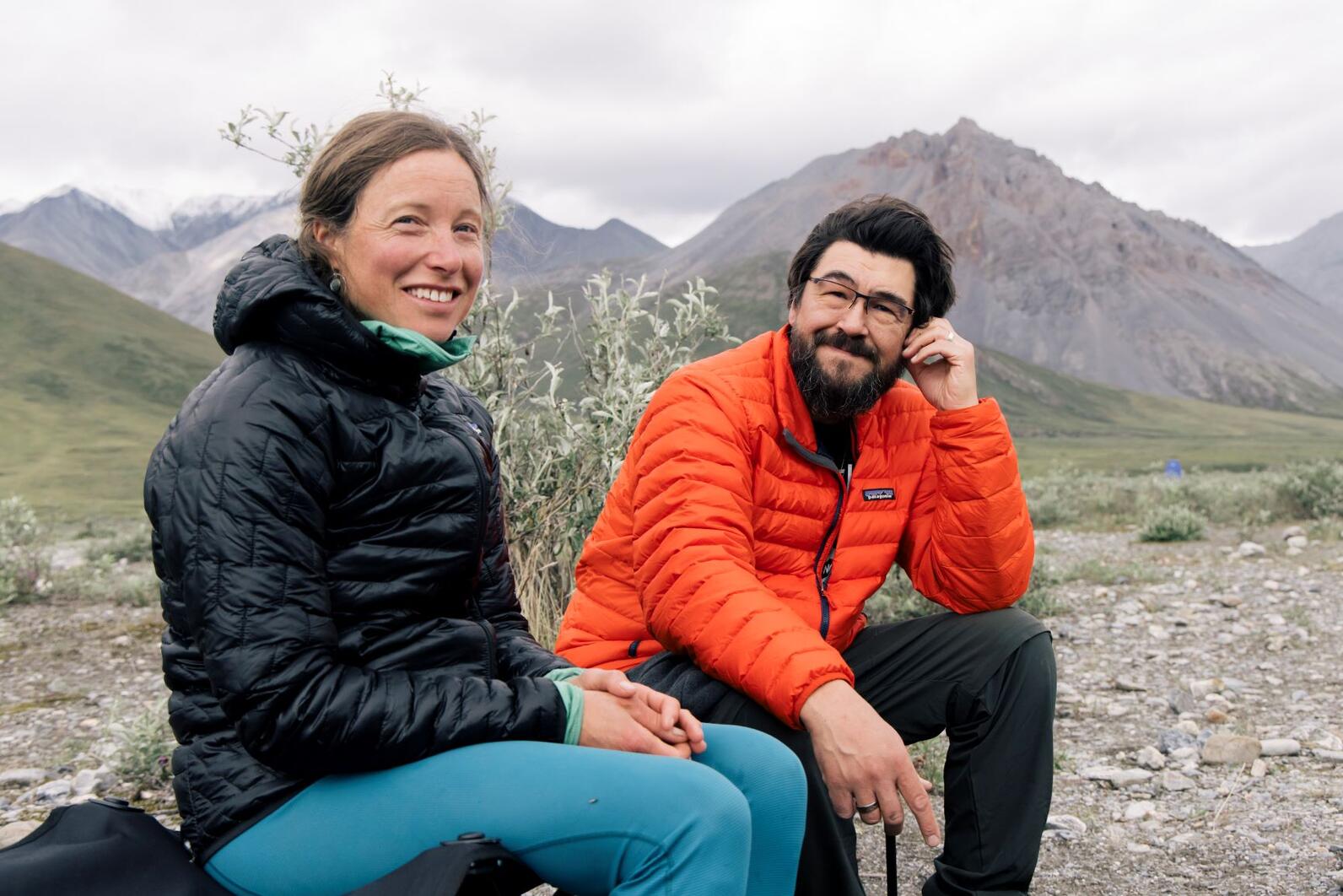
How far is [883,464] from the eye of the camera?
300 centimetres

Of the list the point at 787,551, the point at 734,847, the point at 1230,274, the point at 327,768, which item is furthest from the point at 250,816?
the point at 1230,274

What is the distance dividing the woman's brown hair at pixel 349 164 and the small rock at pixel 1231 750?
4.01 meters

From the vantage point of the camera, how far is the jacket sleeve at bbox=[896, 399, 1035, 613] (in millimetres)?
2926

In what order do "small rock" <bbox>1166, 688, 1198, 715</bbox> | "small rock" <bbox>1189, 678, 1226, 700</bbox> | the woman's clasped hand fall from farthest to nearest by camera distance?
"small rock" <bbox>1189, 678, 1226, 700</bbox> < "small rock" <bbox>1166, 688, 1198, 715</bbox> < the woman's clasped hand

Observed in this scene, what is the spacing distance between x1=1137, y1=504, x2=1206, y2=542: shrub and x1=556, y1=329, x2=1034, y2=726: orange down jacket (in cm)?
771

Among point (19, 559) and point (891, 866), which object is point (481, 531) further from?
point (19, 559)

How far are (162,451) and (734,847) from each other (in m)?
1.18

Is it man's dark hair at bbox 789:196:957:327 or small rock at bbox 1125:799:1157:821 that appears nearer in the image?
man's dark hair at bbox 789:196:957:327

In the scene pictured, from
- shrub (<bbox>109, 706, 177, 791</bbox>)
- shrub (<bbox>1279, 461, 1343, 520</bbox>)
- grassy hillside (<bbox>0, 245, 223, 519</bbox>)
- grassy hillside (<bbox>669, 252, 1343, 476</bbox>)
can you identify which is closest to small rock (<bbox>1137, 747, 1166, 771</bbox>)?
shrub (<bbox>109, 706, 177, 791</bbox>)

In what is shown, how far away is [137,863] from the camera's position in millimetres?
1628

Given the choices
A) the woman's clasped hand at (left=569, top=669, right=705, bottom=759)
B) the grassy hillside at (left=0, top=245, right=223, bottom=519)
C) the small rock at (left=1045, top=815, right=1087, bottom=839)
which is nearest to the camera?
the woman's clasped hand at (left=569, top=669, right=705, bottom=759)

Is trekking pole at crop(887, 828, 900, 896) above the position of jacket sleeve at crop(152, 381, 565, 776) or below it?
below

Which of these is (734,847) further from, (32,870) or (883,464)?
(883,464)

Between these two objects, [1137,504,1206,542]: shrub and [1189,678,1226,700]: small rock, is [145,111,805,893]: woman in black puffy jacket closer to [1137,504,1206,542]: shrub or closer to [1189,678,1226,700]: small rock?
[1189,678,1226,700]: small rock
